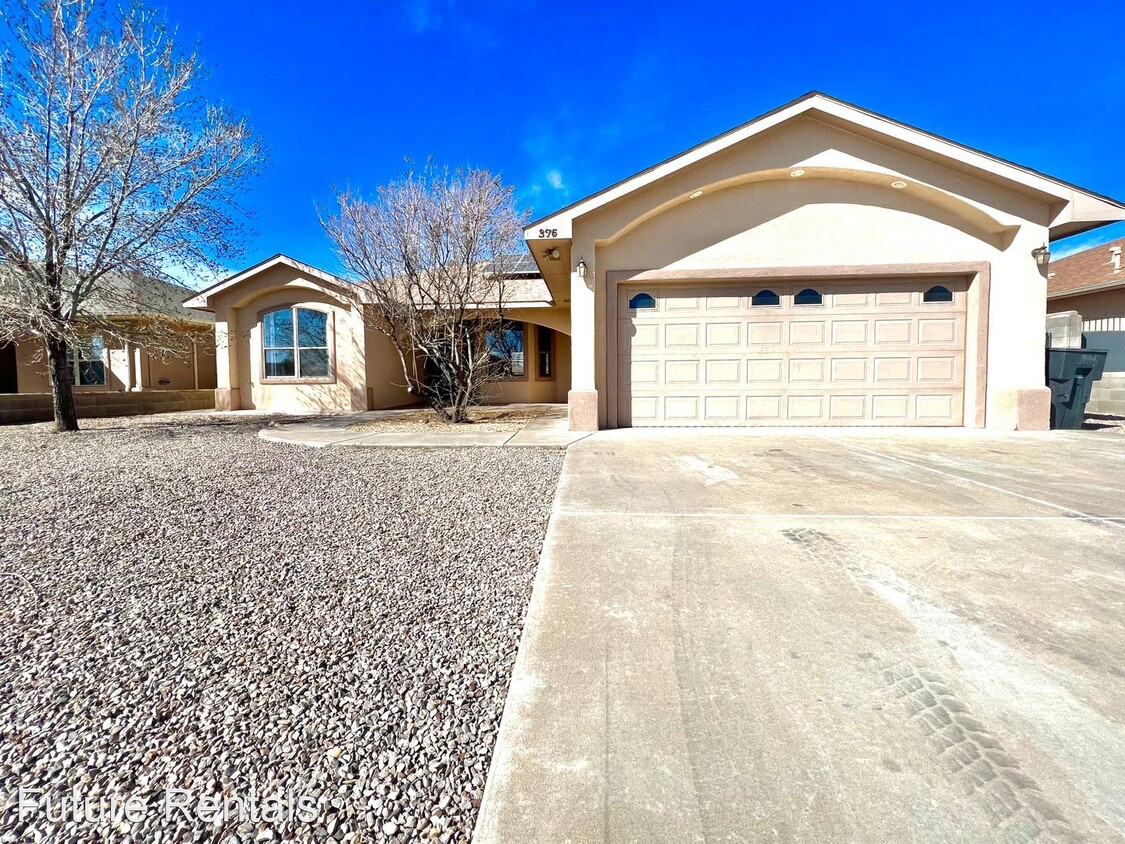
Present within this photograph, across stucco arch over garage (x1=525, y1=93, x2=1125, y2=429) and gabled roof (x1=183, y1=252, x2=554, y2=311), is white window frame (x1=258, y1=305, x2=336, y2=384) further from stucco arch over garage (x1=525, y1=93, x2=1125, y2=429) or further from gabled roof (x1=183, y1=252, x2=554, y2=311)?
stucco arch over garage (x1=525, y1=93, x2=1125, y2=429)

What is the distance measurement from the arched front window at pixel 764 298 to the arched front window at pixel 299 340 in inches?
442

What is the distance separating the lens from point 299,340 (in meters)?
14.1

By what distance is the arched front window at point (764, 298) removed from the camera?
8.88 metres

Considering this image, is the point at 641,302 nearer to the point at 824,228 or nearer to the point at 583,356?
the point at 583,356

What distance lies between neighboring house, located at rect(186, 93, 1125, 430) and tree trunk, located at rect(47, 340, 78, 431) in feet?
29.0

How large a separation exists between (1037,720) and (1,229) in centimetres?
1324

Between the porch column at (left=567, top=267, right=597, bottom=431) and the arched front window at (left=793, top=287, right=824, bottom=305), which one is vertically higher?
the arched front window at (left=793, top=287, right=824, bottom=305)

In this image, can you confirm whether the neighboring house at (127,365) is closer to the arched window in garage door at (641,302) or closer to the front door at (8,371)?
the front door at (8,371)

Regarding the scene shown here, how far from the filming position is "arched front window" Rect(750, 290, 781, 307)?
8875 millimetres

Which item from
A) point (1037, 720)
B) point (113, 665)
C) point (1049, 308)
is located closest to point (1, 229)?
point (113, 665)

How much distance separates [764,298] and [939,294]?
2965 mm

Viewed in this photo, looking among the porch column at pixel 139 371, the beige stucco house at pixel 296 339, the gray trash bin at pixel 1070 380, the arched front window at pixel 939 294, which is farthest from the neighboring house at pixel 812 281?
the porch column at pixel 139 371

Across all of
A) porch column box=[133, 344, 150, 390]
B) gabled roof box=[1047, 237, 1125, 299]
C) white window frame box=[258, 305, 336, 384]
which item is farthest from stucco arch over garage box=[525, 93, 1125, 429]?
porch column box=[133, 344, 150, 390]

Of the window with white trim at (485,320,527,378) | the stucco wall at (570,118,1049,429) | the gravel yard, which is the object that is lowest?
the gravel yard
